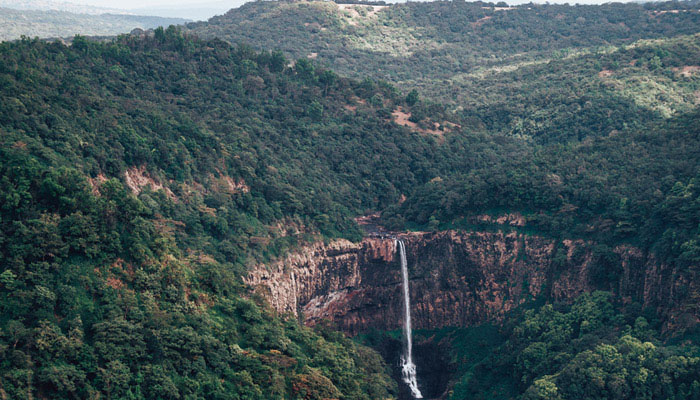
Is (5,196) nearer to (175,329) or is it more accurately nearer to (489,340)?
(175,329)

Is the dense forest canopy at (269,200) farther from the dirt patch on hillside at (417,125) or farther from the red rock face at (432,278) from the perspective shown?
the red rock face at (432,278)

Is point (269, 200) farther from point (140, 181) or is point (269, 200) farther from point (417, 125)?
point (417, 125)

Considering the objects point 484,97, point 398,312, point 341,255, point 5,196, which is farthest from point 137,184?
point 484,97

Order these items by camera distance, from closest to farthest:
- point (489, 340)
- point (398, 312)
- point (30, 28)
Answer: point (489, 340)
point (398, 312)
point (30, 28)

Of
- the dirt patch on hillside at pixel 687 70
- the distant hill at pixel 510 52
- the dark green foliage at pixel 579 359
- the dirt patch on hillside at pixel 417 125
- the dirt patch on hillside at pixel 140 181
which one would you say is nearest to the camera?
the dark green foliage at pixel 579 359

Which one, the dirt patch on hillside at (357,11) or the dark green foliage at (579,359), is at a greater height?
the dirt patch on hillside at (357,11)

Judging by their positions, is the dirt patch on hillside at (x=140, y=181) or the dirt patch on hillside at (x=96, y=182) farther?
the dirt patch on hillside at (x=140, y=181)

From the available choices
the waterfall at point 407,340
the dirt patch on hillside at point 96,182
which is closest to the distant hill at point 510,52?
the waterfall at point 407,340
